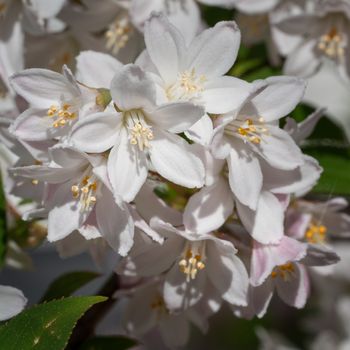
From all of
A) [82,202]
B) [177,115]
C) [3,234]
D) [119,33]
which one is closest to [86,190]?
[82,202]

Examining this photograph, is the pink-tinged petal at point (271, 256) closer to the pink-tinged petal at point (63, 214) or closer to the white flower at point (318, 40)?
the pink-tinged petal at point (63, 214)

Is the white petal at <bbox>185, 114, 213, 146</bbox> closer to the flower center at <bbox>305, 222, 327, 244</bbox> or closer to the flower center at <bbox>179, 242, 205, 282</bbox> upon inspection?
the flower center at <bbox>179, 242, 205, 282</bbox>

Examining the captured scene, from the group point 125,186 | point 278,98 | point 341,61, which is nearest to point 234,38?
point 278,98

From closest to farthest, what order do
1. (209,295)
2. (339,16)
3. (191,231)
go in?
(191,231) → (209,295) → (339,16)

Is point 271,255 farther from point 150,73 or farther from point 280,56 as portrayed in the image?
point 280,56

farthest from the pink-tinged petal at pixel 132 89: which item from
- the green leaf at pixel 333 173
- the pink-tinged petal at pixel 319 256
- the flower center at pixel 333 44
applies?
the flower center at pixel 333 44

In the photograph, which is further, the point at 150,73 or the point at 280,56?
the point at 280,56

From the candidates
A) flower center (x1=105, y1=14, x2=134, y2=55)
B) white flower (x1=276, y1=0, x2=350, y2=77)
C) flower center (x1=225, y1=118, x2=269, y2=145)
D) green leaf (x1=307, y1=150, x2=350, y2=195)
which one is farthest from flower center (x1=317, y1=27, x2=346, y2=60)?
flower center (x1=225, y1=118, x2=269, y2=145)
